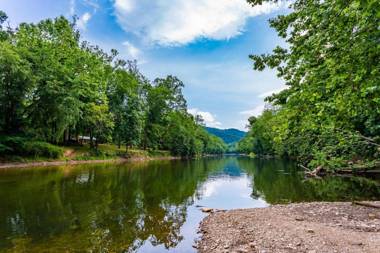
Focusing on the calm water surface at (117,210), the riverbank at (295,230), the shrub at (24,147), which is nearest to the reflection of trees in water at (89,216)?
the calm water surface at (117,210)

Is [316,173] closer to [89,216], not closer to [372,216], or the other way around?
[372,216]

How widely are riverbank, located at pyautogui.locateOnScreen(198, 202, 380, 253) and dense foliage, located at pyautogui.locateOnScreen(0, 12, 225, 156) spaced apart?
91.9 feet

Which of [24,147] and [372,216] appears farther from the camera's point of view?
[24,147]

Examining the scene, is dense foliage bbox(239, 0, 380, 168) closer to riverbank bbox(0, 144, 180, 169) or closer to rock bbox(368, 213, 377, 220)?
rock bbox(368, 213, 377, 220)

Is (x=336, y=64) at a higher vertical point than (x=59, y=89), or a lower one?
lower

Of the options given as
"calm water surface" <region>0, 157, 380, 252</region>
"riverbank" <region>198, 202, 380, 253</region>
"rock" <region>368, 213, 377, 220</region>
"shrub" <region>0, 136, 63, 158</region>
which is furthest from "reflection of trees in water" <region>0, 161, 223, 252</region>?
"shrub" <region>0, 136, 63, 158</region>

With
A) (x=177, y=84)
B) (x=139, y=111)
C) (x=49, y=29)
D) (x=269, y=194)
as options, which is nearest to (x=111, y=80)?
(x=139, y=111)

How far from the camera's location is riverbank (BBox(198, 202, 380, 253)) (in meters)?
7.83

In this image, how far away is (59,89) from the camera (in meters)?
36.7

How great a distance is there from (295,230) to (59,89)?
34944mm

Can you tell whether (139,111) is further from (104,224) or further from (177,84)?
(104,224)

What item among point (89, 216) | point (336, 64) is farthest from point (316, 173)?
point (336, 64)

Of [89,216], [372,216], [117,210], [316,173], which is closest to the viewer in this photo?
[372,216]

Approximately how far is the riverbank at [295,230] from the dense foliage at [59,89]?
28019 mm
